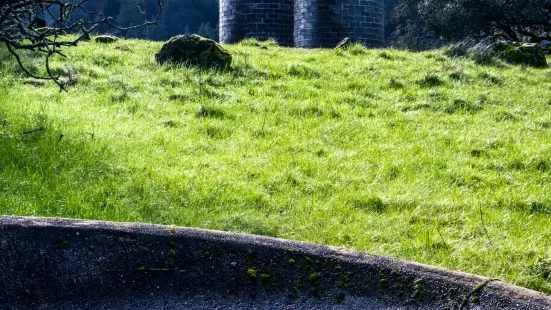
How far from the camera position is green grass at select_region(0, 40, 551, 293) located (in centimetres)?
470

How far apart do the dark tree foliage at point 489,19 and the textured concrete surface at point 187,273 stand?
2549 centimetres

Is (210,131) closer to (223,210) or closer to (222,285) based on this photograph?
(223,210)

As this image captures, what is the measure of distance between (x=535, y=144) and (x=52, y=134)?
5.37 metres

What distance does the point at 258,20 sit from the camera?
2367 centimetres

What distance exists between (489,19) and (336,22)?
9.48m

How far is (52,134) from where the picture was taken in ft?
20.5

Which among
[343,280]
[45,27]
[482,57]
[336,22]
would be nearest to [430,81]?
[482,57]

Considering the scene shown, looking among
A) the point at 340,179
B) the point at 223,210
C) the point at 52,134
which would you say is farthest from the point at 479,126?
the point at 52,134

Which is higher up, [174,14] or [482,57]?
[174,14]

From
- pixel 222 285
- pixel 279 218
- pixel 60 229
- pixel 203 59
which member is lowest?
pixel 279 218

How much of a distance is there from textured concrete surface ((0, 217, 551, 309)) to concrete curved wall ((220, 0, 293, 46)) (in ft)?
70.8

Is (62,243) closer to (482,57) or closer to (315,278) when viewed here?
(315,278)

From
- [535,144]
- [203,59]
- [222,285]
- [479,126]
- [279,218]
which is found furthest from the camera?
[203,59]

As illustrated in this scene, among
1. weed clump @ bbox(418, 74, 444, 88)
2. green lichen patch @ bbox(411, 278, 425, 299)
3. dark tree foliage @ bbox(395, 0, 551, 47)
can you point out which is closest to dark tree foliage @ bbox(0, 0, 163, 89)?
green lichen patch @ bbox(411, 278, 425, 299)
